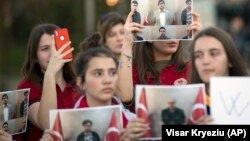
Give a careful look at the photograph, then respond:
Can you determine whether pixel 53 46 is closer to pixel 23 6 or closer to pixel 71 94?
pixel 71 94

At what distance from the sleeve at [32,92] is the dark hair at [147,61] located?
597 mm

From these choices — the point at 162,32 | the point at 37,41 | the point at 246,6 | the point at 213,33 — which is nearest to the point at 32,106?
the point at 37,41

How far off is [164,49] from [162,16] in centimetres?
33

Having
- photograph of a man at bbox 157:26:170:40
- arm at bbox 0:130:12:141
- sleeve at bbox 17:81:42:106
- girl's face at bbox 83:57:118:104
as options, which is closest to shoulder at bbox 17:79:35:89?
sleeve at bbox 17:81:42:106

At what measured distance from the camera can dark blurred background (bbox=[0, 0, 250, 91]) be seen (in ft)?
56.1

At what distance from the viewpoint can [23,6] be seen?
Answer: 21906 mm

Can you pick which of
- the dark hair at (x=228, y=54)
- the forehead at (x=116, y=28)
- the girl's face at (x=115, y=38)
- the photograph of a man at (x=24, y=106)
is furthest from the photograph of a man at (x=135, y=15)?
the forehead at (x=116, y=28)

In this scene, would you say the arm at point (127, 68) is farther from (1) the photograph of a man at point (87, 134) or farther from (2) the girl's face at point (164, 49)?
(1) the photograph of a man at point (87, 134)

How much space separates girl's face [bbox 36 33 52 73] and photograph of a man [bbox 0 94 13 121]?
50 cm

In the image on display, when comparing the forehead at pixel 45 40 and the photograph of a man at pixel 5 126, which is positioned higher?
the forehead at pixel 45 40

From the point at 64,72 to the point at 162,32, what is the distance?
692mm

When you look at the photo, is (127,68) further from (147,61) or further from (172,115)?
(172,115)

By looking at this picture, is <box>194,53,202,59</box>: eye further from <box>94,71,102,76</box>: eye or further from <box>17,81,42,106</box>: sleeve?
<box>17,81,42,106</box>: sleeve

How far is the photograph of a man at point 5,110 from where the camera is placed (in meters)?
3.79
